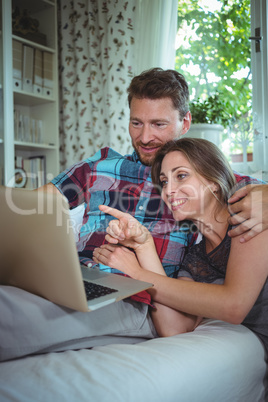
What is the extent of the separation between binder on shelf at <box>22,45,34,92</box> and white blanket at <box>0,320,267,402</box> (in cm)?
223

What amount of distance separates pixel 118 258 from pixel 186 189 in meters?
0.29

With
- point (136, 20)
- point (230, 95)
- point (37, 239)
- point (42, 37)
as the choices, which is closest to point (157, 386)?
point (37, 239)

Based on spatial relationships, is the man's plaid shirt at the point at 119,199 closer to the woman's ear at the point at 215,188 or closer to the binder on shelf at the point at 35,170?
the woman's ear at the point at 215,188

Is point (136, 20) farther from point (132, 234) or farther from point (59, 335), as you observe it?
point (59, 335)

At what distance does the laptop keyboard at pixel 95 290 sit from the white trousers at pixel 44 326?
83 millimetres

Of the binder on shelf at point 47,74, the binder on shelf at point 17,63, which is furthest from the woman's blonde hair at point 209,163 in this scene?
the binder on shelf at point 47,74

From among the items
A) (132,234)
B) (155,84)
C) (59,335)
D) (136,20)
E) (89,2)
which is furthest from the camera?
(89,2)

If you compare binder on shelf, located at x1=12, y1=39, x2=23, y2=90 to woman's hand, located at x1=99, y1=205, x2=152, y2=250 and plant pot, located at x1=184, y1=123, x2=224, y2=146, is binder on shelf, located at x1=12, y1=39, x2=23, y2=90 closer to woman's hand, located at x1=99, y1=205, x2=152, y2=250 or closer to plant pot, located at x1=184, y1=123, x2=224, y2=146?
plant pot, located at x1=184, y1=123, x2=224, y2=146

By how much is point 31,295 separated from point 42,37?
2.44 meters

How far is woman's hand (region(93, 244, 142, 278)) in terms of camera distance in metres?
1.06

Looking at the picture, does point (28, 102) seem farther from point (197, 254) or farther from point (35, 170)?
point (197, 254)

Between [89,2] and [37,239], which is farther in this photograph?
[89,2]

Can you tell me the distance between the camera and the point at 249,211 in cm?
94

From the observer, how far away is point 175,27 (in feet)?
7.75
